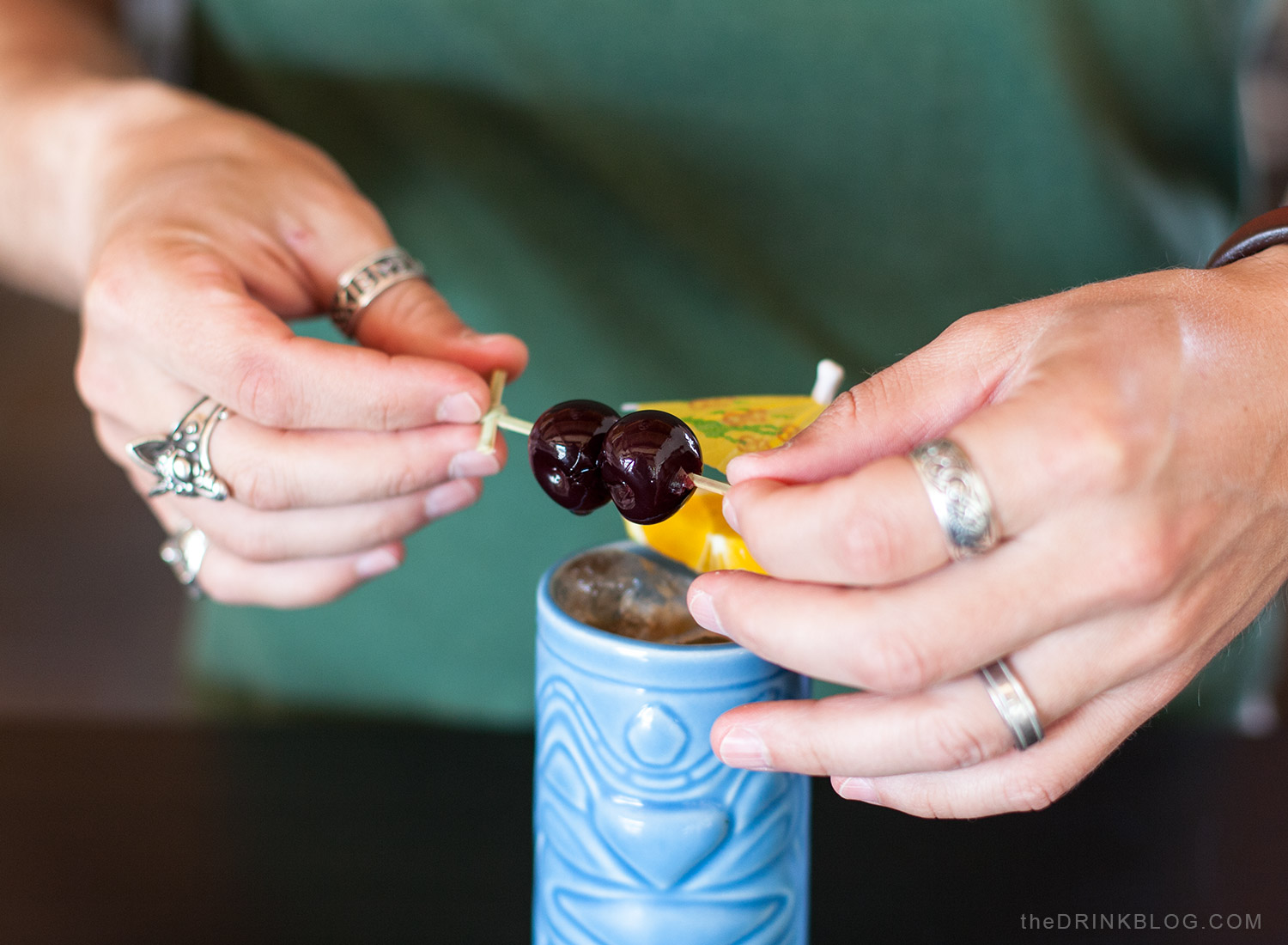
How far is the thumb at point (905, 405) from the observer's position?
18.9 inches

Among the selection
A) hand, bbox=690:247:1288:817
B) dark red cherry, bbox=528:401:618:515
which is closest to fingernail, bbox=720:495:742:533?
hand, bbox=690:247:1288:817

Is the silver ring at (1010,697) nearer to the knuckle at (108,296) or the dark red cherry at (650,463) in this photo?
the dark red cherry at (650,463)

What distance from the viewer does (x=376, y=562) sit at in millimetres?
784

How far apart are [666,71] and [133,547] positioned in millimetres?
2722

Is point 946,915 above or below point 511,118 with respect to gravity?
below

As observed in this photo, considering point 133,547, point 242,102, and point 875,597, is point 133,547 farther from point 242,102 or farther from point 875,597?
point 875,597

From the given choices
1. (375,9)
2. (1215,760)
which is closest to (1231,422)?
(1215,760)

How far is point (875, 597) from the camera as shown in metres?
0.45

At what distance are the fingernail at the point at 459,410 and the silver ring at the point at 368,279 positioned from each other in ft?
0.45

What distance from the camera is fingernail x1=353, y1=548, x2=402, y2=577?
0.78 m

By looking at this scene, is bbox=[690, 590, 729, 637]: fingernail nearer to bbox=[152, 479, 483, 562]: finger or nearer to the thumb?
the thumb

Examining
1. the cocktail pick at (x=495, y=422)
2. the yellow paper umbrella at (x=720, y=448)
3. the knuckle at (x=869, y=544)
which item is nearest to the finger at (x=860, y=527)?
the knuckle at (x=869, y=544)

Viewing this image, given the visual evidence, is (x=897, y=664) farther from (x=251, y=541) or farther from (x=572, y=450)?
(x=251, y=541)

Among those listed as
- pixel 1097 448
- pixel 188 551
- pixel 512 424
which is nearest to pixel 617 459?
pixel 512 424
